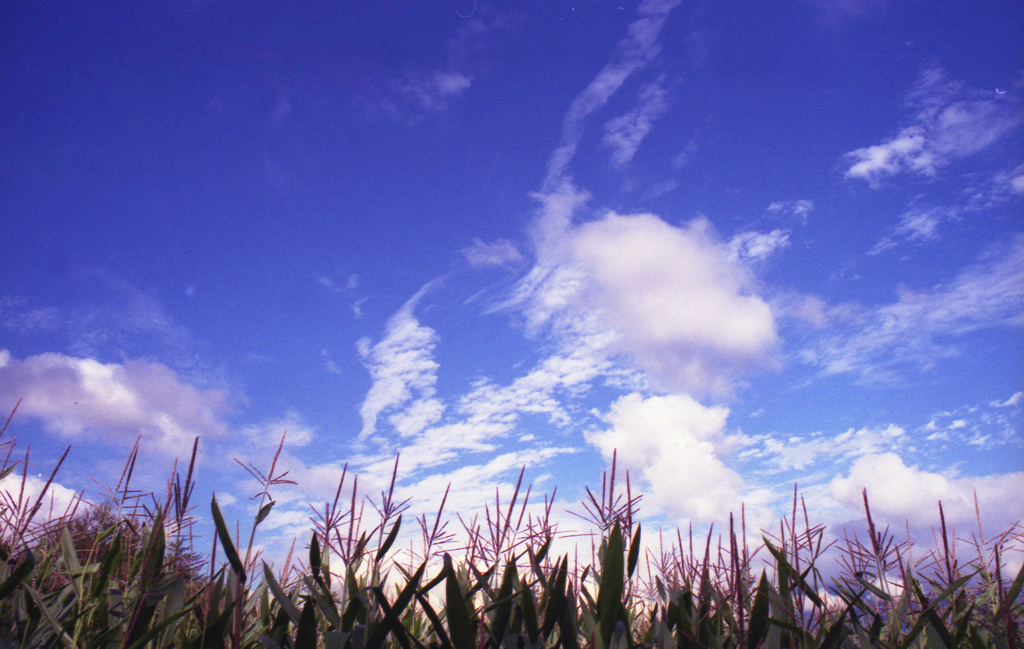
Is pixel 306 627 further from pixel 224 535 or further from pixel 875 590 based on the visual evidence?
pixel 875 590

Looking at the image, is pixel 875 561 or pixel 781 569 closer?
pixel 781 569

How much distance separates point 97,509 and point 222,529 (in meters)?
2.01

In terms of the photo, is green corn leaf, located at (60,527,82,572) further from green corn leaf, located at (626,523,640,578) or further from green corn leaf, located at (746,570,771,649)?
green corn leaf, located at (746,570,771,649)

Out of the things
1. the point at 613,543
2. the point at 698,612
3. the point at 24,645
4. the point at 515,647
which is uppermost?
the point at 613,543

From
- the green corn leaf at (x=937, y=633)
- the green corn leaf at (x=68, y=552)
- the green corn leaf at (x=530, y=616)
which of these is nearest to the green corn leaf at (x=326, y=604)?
the green corn leaf at (x=530, y=616)

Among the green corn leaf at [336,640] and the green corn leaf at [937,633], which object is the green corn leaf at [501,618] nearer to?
the green corn leaf at [336,640]

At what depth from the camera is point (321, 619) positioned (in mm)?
2865

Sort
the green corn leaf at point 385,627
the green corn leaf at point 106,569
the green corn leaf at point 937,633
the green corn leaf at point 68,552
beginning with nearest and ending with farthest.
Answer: the green corn leaf at point 385,627
the green corn leaf at point 937,633
the green corn leaf at point 106,569
the green corn leaf at point 68,552

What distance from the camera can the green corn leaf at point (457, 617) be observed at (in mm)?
1888

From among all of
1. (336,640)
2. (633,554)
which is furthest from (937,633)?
(336,640)

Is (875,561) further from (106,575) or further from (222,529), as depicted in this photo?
(106,575)

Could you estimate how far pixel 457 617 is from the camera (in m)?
1.93

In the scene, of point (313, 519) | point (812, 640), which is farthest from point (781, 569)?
point (313, 519)

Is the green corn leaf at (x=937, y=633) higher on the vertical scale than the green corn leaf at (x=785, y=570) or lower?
lower
